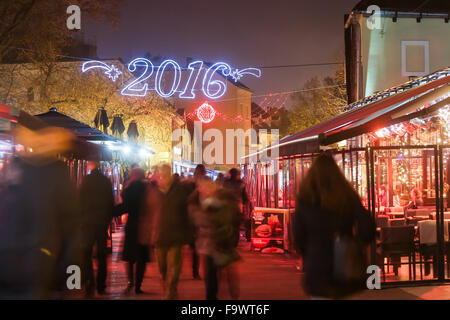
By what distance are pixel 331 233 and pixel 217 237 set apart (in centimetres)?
212

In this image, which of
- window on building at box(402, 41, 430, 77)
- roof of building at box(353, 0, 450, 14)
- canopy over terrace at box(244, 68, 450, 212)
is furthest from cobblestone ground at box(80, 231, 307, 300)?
roof of building at box(353, 0, 450, 14)

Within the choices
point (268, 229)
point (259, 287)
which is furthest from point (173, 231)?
point (268, 229)

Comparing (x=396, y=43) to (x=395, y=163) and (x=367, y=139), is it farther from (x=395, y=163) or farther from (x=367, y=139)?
(x=395, y=163)

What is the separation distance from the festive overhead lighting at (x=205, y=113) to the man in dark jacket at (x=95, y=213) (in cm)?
1579

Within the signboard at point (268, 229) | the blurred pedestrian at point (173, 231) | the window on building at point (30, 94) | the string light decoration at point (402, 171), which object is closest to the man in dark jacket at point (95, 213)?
the blurred pedestrian at point (173, 231)

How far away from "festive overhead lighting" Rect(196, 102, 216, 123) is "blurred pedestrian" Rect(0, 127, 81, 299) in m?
18.1

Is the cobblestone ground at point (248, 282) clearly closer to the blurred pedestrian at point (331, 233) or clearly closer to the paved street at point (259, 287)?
the paved street at point (259, 287)

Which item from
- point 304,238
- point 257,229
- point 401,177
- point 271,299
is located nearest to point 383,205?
point 401,177

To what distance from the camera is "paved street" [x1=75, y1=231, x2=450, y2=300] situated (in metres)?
7.69

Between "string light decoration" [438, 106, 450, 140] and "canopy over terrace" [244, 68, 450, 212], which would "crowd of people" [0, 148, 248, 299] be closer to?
"canopy over terrace" [244, 68, 450, 212]

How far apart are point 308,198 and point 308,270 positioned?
62cm

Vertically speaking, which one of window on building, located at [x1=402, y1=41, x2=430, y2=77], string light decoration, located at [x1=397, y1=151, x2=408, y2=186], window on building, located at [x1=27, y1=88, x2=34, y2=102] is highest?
window on building, located at [x1=402, y1=41, x2=430, y2=77]

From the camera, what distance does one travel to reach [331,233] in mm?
4289

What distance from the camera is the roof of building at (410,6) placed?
19.7 metres
